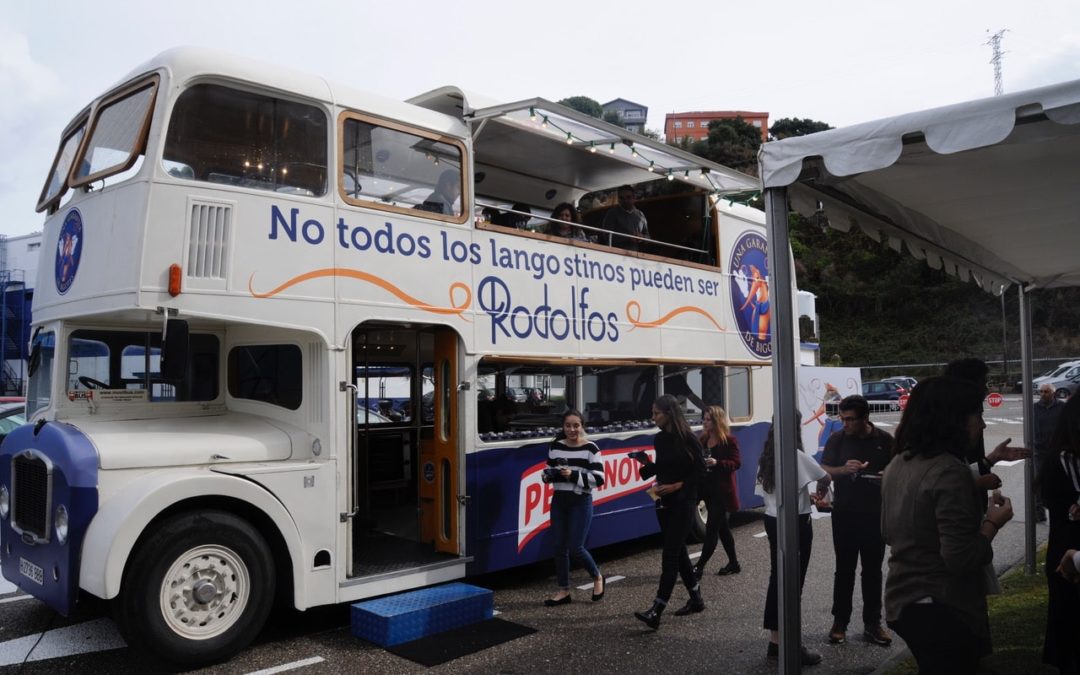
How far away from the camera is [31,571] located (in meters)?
5.47

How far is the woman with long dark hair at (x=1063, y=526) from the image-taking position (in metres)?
4.18

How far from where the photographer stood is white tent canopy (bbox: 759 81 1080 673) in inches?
146

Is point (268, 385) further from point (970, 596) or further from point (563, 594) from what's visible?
point (970, 596)

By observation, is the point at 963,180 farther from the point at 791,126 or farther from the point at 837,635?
the point at 791,126

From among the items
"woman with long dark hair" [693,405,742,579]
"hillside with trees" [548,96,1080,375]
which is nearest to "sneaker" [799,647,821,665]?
"woman with long dark hair" [693,405,742,579]

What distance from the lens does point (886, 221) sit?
579cm

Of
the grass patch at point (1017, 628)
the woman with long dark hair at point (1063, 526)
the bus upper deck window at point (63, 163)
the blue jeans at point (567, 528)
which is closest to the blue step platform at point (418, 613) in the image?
the blue jeans at point (567, 528)

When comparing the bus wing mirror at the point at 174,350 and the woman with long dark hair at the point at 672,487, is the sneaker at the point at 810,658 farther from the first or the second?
the bus wing mirror at the point at 174,350

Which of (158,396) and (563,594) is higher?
(158,396)

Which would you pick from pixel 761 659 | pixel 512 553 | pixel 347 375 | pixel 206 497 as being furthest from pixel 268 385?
pixel 761 659

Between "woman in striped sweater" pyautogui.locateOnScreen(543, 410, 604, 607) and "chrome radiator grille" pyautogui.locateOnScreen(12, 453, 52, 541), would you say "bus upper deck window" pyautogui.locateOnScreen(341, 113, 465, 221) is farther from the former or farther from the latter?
"chrome radiator grille" pyautogui.locateOnScreen(12, 453, 52, 541)

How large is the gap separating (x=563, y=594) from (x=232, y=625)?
106 inches

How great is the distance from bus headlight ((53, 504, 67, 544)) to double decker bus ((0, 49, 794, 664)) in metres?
0.03

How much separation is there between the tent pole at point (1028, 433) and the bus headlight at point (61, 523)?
7.34 m
